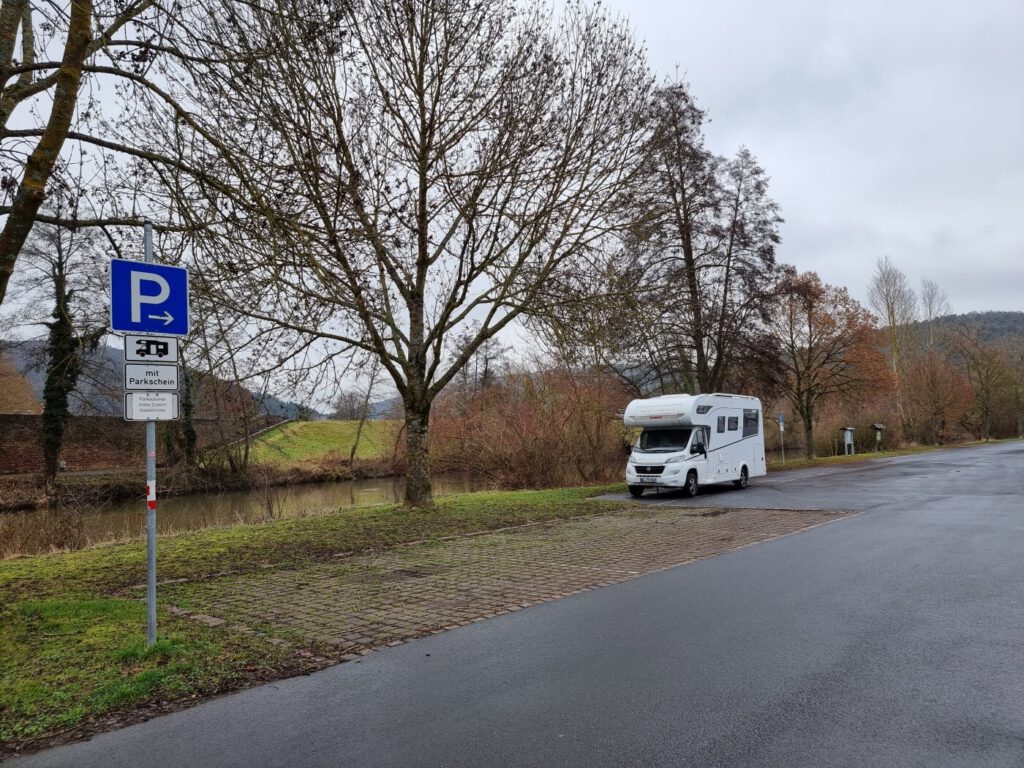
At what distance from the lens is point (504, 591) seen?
862 centimetres

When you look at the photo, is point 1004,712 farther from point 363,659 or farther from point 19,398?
point 19,398

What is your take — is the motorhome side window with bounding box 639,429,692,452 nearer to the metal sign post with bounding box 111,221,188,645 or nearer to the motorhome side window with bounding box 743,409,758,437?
the motorhome side window with bounding box 743,409,758,437

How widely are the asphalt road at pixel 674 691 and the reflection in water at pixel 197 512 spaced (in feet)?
43.5

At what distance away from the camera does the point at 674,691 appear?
195 inches

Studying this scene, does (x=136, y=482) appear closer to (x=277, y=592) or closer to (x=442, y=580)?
(x=277, y=592)

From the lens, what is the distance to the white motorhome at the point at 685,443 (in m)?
22.4

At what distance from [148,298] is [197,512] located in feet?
68.9

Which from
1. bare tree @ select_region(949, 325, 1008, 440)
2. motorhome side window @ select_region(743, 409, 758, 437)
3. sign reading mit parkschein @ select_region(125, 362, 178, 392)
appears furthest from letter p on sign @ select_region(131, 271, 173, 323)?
bare tree @ select_region(949, 325, 1008, 440)

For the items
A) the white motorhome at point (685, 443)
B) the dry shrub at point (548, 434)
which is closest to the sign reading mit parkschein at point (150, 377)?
the white motorhome at point (685, 443)

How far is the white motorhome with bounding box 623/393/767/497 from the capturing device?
22.4 m

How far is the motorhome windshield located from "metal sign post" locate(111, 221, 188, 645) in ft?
60.1

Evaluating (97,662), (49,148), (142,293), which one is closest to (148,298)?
(142,293)

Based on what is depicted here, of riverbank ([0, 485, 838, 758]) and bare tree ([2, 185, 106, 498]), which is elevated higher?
bare tree ([2, 185, 106, 498])

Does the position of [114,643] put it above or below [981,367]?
below
